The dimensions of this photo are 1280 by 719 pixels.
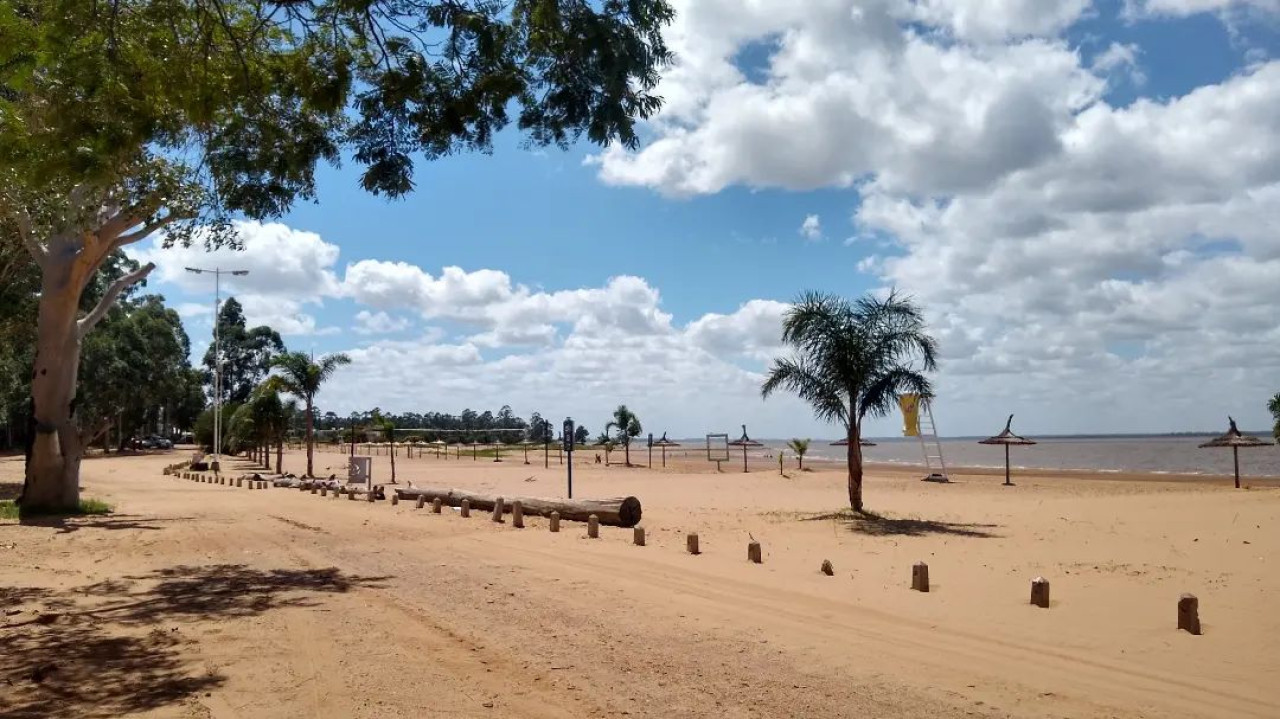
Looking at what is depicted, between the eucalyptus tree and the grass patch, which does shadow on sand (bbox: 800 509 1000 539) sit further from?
the grass patch

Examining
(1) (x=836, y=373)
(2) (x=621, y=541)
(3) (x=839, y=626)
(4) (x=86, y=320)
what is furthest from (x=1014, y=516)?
(4) (x=86, y=320)

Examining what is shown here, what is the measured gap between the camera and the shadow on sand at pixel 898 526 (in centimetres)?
1605

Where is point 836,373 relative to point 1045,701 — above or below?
above

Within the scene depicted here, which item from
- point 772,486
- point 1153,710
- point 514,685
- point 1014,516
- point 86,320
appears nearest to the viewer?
point 1153,710

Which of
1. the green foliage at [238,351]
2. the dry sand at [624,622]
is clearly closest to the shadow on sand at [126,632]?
the dry sand at [624,622]

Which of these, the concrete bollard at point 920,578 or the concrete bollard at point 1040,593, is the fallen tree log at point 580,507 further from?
the concrete bollard at point 1040,593

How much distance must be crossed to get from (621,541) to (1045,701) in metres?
8.92

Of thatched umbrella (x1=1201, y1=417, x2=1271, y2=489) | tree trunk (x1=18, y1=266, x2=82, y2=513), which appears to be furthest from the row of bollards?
thatched umbrella (x1=1201, y1=417, x2=1271, y2=489)

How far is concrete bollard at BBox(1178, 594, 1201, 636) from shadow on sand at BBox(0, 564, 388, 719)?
8380 millimetres

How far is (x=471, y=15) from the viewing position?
25.4 feet

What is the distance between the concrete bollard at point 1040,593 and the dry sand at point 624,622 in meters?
0.19

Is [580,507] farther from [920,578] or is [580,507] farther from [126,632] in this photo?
[126,632]

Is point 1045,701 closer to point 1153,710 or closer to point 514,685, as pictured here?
point 1153,710

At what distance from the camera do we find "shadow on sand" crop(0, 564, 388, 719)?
6.10 meters
